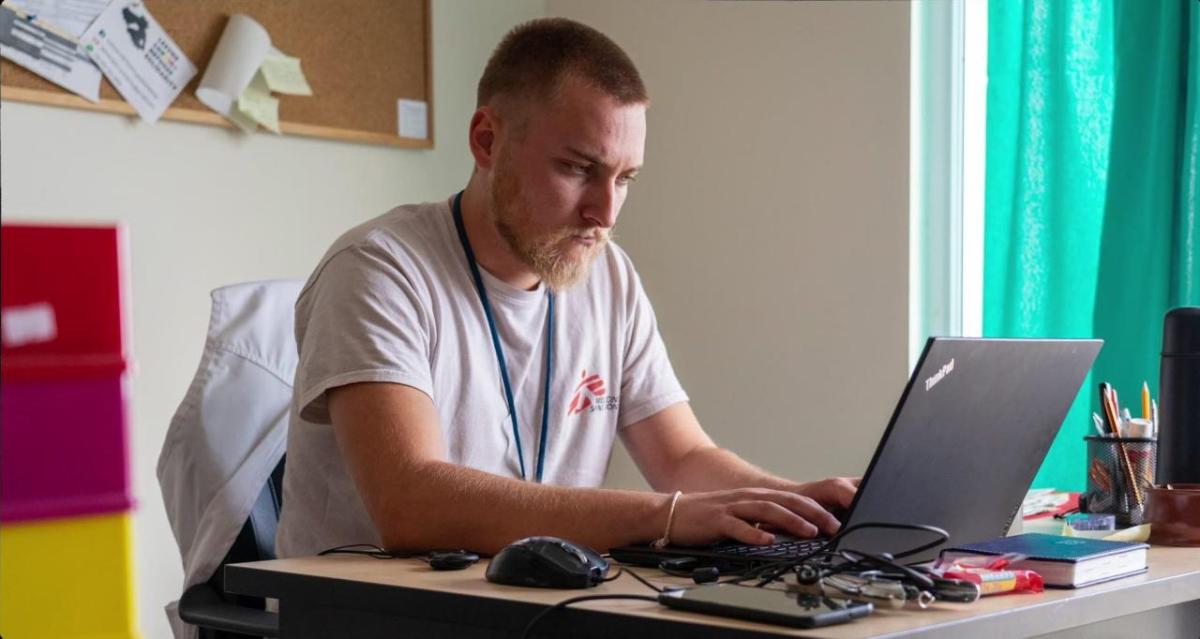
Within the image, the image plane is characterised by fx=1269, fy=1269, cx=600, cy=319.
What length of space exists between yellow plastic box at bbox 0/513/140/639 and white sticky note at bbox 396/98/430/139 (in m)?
2.90

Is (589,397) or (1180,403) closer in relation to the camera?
(1180,403)

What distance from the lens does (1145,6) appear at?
94.3 inches

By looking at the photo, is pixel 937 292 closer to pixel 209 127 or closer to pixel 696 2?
pixel 696 2

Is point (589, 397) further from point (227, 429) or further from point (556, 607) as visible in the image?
point (556, 607)

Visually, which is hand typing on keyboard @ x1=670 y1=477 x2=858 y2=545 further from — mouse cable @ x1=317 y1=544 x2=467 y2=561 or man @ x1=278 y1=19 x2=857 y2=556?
mouse cable @ x1=317 y1=544 x2=467 y2=561

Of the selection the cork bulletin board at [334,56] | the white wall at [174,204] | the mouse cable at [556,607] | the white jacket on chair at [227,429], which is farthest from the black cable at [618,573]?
the cork bulletin board at [334,56]

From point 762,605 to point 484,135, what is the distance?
1.03 m

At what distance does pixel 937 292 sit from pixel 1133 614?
1648 millimetres

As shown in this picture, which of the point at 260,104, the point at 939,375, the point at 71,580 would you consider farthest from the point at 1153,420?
the point at 260,104

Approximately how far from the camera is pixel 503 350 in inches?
68.6

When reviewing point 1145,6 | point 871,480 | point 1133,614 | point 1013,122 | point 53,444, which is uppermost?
point 1145,6

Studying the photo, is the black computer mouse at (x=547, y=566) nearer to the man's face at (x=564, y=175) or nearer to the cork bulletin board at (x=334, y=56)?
the man's face at (x=564, y=175)

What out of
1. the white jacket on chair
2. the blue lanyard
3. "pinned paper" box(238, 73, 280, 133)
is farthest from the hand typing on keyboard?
"pinned paper" box(238, 73, 280, 133)

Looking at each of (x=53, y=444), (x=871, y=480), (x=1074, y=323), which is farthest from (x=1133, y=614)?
(x=1074, y=323)
